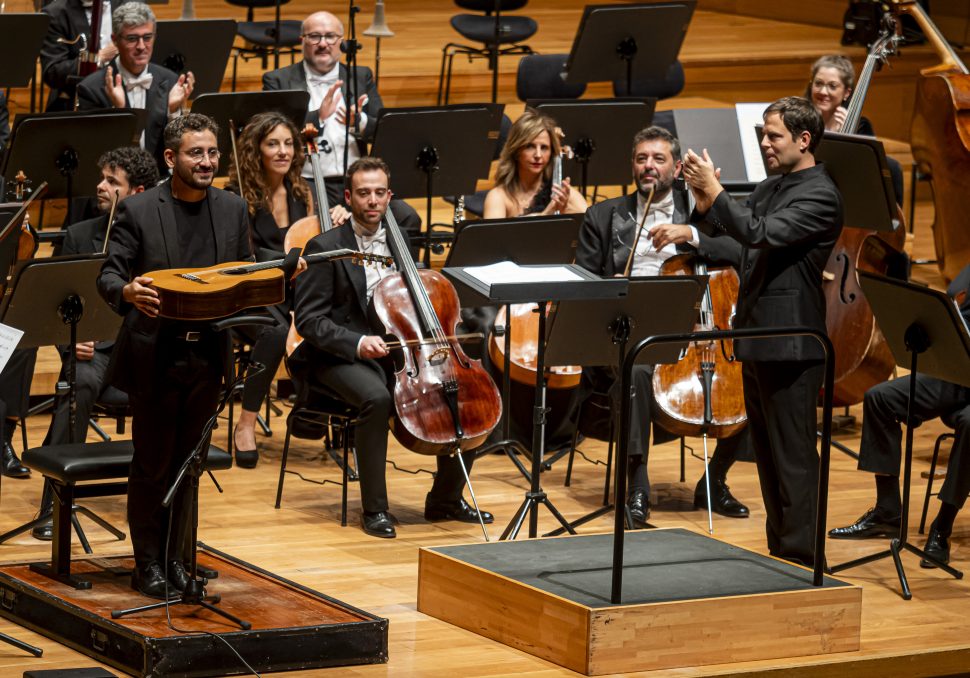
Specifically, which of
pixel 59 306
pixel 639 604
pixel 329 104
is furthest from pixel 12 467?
pixel 639 604

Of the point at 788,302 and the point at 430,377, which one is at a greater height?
the point at 788,302

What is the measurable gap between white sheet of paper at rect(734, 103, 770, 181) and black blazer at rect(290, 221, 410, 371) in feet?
5.73

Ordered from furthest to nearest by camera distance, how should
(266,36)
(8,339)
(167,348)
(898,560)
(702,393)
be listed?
(266,36)
(702,393)
(898,560)
(167,348)
(8,339)

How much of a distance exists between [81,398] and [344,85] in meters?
2.07

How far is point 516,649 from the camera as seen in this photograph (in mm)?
4281

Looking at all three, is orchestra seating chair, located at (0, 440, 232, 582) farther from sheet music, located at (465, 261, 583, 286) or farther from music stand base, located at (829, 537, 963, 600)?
music stand base, located at (829, 537, 963, 600)

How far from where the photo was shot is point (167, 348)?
13.9 ft

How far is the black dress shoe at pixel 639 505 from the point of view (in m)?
5.36

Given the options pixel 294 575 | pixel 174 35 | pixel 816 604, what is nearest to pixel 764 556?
pixel 816 604

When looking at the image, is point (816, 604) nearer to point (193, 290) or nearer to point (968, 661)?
point (968, 661)

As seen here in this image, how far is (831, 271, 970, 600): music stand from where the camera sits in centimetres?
465

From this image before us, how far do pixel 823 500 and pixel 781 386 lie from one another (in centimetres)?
56

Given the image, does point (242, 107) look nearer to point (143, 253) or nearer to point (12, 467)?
point (12, 467)

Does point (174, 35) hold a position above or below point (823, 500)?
above
